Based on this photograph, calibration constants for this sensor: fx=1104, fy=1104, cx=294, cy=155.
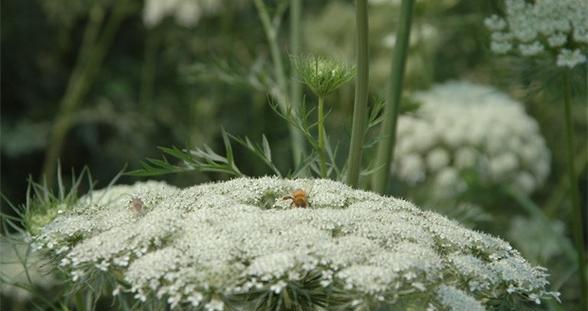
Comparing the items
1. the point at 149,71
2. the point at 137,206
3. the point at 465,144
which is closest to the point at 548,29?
the point at 137,206

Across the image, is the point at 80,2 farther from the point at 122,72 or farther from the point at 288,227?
the point at 288,227

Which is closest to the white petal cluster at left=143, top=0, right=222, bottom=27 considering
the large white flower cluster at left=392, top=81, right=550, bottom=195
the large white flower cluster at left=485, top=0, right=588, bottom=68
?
the large white flower cluster at left=392, top=81, right=550, bottom=195

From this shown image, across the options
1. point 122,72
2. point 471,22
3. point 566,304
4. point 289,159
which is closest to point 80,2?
point 122,72

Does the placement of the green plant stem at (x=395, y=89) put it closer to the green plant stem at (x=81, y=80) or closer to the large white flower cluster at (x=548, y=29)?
the large white flower cluster at (x=548, y=29)

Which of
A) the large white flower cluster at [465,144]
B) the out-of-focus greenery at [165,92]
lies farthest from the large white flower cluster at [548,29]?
the out-of-focus greenery at [165,92]

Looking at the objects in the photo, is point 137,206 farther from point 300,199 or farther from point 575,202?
point 575,202

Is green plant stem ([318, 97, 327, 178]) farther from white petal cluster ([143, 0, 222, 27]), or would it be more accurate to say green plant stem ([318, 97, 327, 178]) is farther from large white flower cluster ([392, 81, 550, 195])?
white petal cluster ([143, 0, 222, 27])
